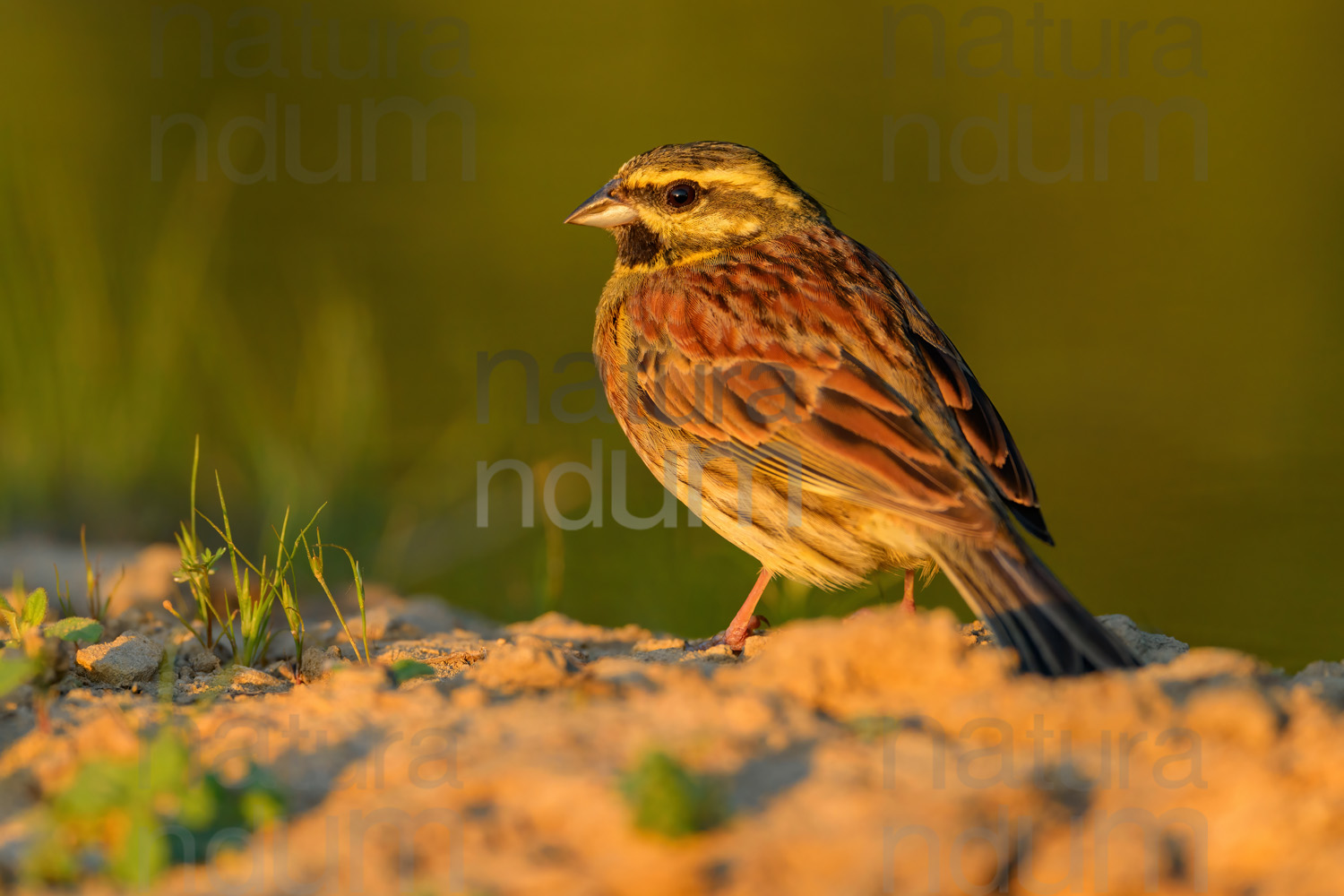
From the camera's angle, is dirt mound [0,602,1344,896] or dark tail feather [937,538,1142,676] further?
dark tail feather [937,538,1142,676]

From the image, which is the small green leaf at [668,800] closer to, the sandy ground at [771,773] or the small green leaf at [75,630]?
the sandy ground at [771,773]

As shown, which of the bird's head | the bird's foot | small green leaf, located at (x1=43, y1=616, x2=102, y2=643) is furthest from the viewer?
the bird's head

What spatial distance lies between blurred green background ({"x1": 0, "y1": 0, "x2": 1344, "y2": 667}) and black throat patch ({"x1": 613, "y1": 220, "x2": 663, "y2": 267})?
1358 millimetres

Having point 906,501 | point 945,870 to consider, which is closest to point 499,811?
point 945,870

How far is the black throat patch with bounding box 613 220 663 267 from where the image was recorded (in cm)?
535

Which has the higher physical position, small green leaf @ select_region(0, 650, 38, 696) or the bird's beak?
the bird's beak

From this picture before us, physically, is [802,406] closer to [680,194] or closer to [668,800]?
[680,194]

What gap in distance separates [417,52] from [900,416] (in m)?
14.1

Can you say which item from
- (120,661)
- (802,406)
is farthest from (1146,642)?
(120,661)

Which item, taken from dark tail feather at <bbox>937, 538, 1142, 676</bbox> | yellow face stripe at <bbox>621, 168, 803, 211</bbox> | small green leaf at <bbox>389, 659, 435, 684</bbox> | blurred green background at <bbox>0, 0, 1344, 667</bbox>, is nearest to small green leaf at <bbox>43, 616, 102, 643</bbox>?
small green leaf at <bbox>389, 659, 435, 684</bbox>

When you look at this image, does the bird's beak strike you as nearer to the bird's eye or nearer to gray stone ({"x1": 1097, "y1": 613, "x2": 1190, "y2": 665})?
the bird's eye

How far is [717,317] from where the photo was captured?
4.75 meters

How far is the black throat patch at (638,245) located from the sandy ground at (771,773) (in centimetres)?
246

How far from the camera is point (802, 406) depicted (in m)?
4.34
